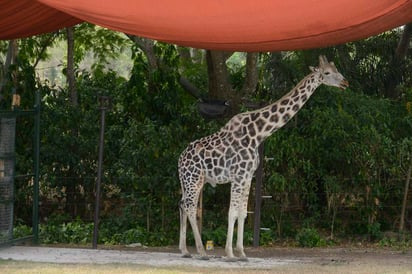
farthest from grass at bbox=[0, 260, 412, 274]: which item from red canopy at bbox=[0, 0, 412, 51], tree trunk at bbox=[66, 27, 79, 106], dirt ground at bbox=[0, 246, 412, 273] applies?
tree trunk at bbox=[66, 27, 79, 106]

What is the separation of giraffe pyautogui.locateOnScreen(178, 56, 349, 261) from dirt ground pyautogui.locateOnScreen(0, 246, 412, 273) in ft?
1.17

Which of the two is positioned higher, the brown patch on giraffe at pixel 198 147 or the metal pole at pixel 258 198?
the brown patch on giraffe at pixel 198 147

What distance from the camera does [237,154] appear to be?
9.06 metres

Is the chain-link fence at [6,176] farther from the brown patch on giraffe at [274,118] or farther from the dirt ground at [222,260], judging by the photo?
the brown patch on giraffe at [274,118]

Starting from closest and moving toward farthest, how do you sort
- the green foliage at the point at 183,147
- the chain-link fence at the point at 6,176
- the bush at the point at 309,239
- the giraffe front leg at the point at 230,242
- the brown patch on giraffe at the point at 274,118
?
the giraffe front leg at the point at 230,242 < the brown patch on giraffe at the point at 274,118 < the chain-link fence at the point at 6,176 < the bush at the point at 309,239 < the green foliage at the point at 183,147

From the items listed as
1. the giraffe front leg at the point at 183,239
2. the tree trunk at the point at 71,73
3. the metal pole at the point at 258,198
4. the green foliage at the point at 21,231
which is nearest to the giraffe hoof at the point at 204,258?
the giraffe front leg at the point at 183,239

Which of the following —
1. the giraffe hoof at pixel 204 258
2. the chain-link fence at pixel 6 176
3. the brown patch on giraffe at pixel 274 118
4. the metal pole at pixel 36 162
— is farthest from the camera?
the metal pole at pixel 36 162

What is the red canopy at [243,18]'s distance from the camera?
7.44 meters

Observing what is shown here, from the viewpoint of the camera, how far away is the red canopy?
744cm

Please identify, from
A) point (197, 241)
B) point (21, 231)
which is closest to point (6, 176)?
point (21, 231)

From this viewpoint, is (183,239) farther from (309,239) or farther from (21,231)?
(21,231)

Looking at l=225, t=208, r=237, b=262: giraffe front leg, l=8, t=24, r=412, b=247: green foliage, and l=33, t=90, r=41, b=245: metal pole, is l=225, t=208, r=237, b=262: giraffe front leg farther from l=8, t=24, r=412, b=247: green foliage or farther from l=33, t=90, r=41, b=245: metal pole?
l=33, t=90, r=41, b=245: metal pole

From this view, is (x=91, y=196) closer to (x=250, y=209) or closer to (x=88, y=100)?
(x=88, y=100)

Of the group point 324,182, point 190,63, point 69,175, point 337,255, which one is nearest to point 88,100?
point 69,175
